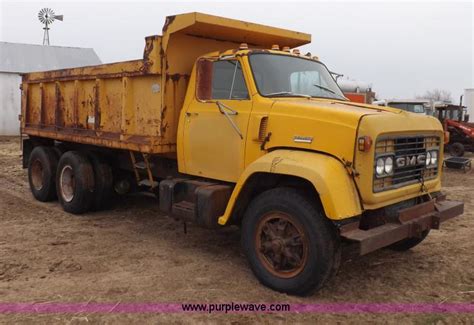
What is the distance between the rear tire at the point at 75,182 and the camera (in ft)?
24.8

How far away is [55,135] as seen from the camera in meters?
8.36

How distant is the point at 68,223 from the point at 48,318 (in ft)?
10.9

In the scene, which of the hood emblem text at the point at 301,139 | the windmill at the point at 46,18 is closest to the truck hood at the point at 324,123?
the hood emblem text at the point at 301,139

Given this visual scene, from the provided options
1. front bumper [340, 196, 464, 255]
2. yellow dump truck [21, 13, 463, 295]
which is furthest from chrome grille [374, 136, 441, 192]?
front bumper [340, 196, 464, 255]

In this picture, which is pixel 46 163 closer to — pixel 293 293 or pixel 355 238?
pixel 293 293

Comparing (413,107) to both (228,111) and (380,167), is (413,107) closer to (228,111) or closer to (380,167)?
(228,111)

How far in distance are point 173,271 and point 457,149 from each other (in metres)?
17.4

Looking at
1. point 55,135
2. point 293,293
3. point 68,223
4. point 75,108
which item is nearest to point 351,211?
point 293,293

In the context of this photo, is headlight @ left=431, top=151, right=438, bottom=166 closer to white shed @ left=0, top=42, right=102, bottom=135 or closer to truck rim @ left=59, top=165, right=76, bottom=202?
truck rim @ left=59, top=165, right=76, bottom=202

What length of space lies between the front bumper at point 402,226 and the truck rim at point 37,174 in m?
6.42

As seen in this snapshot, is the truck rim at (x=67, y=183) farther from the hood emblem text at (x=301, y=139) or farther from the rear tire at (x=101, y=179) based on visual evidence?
the hood emblem text at (x=301, y=139)

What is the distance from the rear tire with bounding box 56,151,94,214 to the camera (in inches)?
297

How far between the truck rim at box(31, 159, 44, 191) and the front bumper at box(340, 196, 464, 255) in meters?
6.42

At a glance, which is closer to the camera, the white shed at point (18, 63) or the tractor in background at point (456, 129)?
the tractor in background at point (456, 129)
